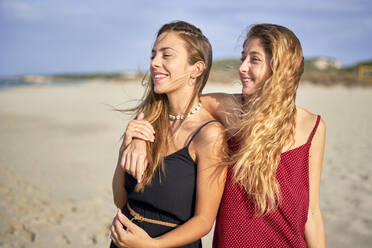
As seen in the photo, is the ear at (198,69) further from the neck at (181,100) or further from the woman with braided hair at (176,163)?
the neck at (181,100)

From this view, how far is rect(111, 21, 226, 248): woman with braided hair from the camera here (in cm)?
174

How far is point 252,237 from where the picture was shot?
183 centimetres

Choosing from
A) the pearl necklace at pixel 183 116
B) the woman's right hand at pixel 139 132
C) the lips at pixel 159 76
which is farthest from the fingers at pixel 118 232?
the lips at pixel 159 76

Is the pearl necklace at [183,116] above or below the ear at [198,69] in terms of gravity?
below

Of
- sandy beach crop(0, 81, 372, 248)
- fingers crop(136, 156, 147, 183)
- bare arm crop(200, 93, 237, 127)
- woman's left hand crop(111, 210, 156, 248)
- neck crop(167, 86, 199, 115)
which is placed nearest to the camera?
woman's left hand crop(111, 210, 156, 248)

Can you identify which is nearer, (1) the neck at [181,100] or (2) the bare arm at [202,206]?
(2) the bare arm at [202,206]

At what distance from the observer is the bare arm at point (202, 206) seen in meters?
1.71

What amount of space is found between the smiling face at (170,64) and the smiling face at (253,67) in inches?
15.0

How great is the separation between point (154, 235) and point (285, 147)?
959mm

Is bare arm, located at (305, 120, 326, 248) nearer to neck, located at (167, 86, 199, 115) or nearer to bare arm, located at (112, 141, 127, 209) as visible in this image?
neck, located at (167, 86, 199, 115)

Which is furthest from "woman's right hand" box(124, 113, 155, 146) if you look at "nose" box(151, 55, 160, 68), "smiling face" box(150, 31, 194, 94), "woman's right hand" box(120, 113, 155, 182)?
"nose" box(151, 55, 160, 68)

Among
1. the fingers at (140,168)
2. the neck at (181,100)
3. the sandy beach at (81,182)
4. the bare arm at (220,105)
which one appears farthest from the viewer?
the sandy beach at (81,182)

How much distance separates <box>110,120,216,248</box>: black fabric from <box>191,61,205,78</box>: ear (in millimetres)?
432

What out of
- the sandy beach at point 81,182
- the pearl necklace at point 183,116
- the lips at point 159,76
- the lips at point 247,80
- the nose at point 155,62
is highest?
the nose at point 155,62
